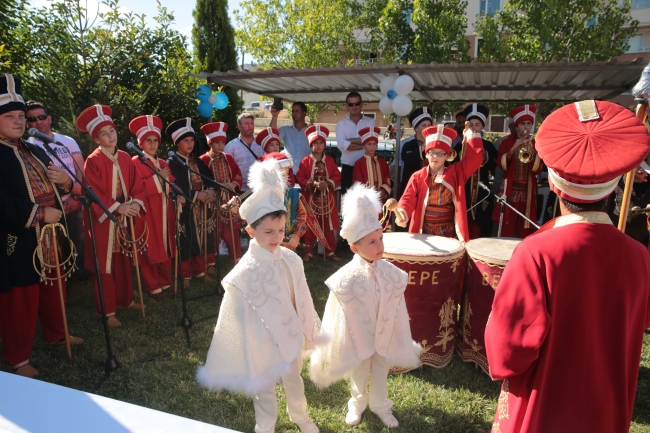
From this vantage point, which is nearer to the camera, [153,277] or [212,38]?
[153,277]

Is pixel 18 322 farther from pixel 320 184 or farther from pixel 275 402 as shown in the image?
pixel 320 184

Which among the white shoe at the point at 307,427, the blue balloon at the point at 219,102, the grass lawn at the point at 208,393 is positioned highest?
the blue balloon at the point at 219,102

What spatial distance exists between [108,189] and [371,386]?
323cm

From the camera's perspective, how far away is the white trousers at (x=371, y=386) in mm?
2998

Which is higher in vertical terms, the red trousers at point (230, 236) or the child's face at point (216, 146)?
the child's face at point (216, 146)

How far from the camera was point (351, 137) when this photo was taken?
7375mm

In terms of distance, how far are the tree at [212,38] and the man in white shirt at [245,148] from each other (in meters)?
7.19

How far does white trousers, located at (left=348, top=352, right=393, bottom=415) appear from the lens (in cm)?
300

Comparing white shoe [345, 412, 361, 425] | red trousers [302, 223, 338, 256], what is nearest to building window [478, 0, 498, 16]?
red trousers [302, 223, 338, 256]

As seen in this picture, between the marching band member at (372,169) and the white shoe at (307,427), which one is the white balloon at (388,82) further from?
the white shoe at (307,427)

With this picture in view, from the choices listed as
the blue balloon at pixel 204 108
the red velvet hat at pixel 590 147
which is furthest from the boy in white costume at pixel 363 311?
the blue balloon at pixel 204 108

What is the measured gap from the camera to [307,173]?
6637mm

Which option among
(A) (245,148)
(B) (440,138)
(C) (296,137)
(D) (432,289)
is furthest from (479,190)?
(A) (245,148)

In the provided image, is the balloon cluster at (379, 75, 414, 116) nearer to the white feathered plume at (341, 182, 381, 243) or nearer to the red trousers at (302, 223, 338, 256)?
the red trousers at (302, 223, 338, 256)
